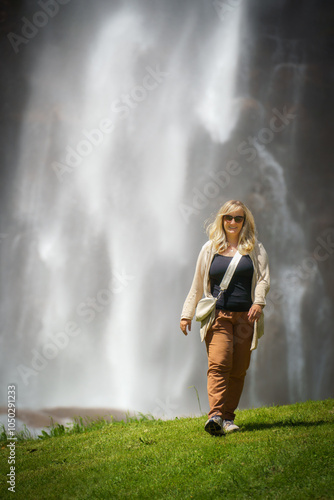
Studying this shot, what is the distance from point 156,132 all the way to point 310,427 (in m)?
7.41

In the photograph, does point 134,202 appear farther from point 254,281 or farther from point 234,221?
point 254,281

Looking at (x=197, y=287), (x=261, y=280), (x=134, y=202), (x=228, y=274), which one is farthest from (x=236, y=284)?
(x=134, y=202)

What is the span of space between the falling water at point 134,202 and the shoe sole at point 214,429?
203 inches

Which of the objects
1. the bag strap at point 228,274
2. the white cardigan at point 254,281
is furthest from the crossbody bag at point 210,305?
the white cardigan at point 254,281

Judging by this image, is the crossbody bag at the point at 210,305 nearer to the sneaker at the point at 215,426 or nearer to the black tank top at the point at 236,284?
the black tank top at the point at 236,284

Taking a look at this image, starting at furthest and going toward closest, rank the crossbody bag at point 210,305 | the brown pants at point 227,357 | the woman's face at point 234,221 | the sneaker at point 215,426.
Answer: the woman's face at point 234,221
the crossbody bag at point 210,305
the brown pants at point 227,357
the sneaker at point 215,426

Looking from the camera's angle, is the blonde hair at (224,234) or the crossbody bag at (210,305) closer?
A: the crossbody bag at (210,305)

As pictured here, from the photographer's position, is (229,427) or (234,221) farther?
(234,221)

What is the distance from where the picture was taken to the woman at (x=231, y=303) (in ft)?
13.4

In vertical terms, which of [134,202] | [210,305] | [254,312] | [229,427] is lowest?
[229,427]

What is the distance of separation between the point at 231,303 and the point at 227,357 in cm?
47

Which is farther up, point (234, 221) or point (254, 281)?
point (234, 221)

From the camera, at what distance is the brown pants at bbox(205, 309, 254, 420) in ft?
13.3

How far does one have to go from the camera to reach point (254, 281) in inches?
168
